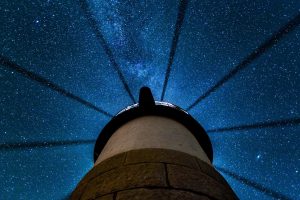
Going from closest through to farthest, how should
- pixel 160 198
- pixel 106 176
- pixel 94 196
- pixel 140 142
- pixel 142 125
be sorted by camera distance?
pixel 160 198
pixel 94 196
pixel 106 176
pixel 140 142
pixel 142 125

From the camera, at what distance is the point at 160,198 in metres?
1.76

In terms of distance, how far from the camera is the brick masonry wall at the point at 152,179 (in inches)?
73.0

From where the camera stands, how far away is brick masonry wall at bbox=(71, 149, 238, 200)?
6.08 feet

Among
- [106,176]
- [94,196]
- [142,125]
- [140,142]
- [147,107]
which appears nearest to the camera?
[94,196]

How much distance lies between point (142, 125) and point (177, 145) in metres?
0.76

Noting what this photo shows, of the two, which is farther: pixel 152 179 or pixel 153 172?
pixel 153 172

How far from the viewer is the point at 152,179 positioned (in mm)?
1990

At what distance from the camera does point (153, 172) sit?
6.92ft

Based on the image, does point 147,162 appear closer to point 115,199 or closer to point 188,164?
point 188,164

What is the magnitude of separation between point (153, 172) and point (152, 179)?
0.12 m

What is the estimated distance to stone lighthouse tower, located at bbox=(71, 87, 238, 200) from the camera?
188 cm

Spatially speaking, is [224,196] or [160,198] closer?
[160,198]

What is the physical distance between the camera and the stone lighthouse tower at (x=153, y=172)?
74.0 inches

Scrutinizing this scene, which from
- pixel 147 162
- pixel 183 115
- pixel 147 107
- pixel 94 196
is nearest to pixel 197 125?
pixel 183 115
